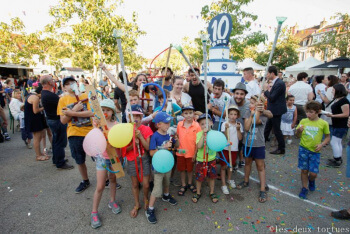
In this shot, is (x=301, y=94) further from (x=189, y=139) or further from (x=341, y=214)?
(x=189, y=139)

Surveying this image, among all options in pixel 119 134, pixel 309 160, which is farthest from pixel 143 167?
pixel 309 160

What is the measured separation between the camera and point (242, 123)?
3689 millimetres

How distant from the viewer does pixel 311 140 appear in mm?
3207

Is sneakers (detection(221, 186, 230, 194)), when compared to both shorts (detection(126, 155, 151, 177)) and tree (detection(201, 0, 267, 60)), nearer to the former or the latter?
shorts (detection(126, 155, 151, 177))

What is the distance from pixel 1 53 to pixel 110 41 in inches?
441

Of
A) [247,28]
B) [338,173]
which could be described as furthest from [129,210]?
[247,28]

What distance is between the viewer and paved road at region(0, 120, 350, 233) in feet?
8.73

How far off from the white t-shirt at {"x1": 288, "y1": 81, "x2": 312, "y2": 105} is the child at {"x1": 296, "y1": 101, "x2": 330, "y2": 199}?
323 cm

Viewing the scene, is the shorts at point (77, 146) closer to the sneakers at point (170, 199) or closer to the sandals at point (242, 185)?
the sneakers at point (170, 199)

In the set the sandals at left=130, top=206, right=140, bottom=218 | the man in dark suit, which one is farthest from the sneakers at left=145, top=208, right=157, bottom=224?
the man in dark suit

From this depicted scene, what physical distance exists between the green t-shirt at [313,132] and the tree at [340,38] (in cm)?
1927

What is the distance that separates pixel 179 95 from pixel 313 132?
248 cm

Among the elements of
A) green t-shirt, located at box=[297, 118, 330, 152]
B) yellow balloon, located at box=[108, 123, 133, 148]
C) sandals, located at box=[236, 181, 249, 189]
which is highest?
yellow balloon, located at box=[108, 123, 133, 148]

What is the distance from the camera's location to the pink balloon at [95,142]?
248 centimetres
